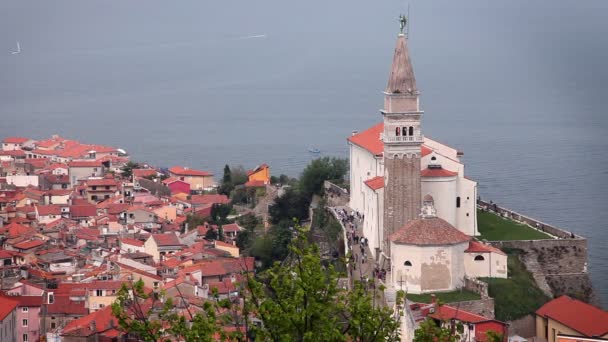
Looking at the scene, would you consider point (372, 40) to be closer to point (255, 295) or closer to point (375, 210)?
point (375, 210)

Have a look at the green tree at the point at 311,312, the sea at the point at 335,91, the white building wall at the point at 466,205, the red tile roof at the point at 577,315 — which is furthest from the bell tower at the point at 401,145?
the green tree at the point at 311,312

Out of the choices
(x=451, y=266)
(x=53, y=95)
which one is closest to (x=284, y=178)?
(x=451, y=266)

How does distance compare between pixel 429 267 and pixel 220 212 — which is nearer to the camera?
pixel 429 267

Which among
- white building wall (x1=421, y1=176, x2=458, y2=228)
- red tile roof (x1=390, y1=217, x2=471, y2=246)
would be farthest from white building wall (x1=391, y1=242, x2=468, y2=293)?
white building wall (x1=421, y1=176, x2=458, y2=228)

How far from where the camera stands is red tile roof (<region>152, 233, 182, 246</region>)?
1449 inches

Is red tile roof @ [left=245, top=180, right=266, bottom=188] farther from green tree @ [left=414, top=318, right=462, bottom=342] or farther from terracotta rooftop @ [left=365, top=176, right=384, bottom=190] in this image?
green tree @ [left=414, top=318, right=462, bottom=342]

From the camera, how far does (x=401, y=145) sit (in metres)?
30.4

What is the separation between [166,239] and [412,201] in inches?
364

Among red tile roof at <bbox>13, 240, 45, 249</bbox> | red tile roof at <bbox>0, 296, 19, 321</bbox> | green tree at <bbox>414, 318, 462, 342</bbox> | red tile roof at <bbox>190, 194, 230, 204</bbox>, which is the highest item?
red tile roof at <bbox>190, 194, 230, 204</bbox>

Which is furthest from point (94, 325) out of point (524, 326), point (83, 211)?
point (83, 211)

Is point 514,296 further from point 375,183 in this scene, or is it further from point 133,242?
point 133,242

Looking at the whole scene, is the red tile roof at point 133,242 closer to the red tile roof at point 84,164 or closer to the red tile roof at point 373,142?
the red tile roof at point 373,142

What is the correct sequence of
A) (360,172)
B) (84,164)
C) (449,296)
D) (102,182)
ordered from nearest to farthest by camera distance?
1. (449,296)
2. (360,172)
3. (102,182)
4. (84,164)

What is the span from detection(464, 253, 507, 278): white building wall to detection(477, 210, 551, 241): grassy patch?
110 inches
